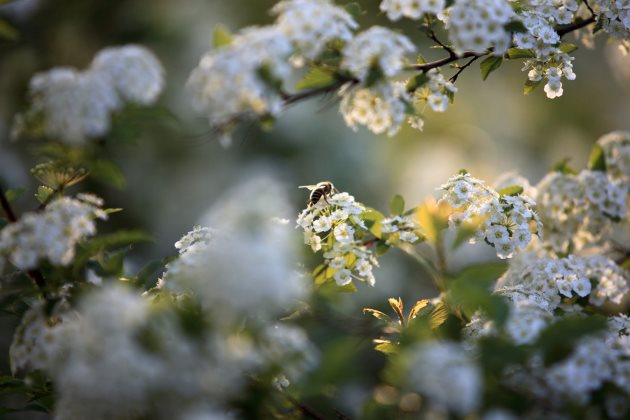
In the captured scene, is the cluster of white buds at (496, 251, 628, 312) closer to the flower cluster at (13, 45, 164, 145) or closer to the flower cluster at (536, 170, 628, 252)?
the flower cluster at (536, 170, 628, 252)

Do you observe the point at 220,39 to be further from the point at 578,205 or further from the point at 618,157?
the point at 618,157

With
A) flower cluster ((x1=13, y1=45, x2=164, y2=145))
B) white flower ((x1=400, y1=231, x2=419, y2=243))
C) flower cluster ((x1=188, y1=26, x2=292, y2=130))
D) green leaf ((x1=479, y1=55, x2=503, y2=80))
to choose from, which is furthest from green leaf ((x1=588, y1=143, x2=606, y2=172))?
flower cluster ((x1=13, y1=45, x2=164, y2=145))

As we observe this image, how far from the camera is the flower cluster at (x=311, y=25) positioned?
1724 mm

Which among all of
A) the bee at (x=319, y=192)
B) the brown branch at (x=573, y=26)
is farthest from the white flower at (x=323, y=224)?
the brown branch at (x=573, y=26)

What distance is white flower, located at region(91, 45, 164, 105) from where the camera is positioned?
1.65m

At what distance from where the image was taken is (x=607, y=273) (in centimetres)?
248

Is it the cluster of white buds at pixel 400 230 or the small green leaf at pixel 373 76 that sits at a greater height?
the small green leaf at pixel 373 76

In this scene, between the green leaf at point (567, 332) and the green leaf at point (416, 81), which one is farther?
the green leaf at point (416, 81)

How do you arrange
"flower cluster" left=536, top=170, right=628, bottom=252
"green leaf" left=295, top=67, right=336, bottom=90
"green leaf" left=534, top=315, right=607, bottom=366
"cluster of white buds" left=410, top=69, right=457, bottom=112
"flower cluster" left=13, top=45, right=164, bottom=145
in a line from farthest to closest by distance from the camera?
"flower cluster" left=536, top=170, right=628, bottom=252 → "cluster of white buds" left=410, top=69, right=457, bottom=112 → "green leaf" left=295, top=67, right=336, bottom=90 → "flower cluster" left=13, top=45, right=164, bottom=145 → "green leaf" left=534, top=315, right=607, bottom=366

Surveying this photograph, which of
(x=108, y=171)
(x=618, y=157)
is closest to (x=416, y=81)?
(x=108, y=171)

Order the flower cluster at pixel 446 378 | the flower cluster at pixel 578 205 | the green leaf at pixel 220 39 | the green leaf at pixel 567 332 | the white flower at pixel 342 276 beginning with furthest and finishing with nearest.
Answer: the flower cluster at pixel 578 205, the white flower at pixel 342 276, the green leaf at pixel 220 39, the green leaf at pixel 567 332, the flower cluster at pixel 446 378

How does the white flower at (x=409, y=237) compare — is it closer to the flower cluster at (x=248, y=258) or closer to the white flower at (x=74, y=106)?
the flower cluster at (x=248, y=258)

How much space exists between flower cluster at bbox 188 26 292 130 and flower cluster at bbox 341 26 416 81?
0.17 metres

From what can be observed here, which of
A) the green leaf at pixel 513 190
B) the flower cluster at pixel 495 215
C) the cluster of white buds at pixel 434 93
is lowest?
the green leaf at pixel 513 190
